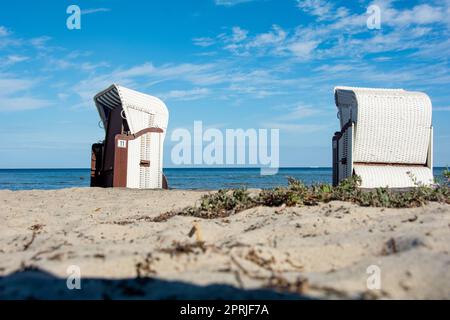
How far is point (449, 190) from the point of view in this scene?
4.77m

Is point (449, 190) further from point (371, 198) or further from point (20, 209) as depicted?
point (20, 209)

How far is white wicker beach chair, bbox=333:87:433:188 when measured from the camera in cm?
925

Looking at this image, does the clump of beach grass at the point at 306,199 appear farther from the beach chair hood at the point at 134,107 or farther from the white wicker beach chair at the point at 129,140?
the beach chair hood at the point at 134,107

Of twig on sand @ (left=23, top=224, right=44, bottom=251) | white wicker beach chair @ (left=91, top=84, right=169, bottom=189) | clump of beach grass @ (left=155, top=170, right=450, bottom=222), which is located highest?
white wicker beach chair @ (left=91, top=84, right=169, bottom=189)

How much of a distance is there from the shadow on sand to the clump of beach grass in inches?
84.6

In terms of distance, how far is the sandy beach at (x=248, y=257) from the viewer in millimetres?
2152

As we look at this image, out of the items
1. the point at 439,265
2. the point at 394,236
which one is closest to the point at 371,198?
the point at 394,236

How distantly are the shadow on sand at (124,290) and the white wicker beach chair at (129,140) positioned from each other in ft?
27.6

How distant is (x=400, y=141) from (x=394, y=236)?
7.06 meters

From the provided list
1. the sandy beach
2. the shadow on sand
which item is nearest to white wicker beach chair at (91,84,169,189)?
the sandy beach

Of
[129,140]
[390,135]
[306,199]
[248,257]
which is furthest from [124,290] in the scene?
[129,140]

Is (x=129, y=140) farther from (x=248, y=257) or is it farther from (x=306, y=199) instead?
(x=248, y=257)

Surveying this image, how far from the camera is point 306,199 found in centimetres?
459

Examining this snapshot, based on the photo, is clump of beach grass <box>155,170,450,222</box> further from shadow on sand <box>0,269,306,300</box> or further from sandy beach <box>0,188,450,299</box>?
shadow on sand <box>0,269,306,300</box>
